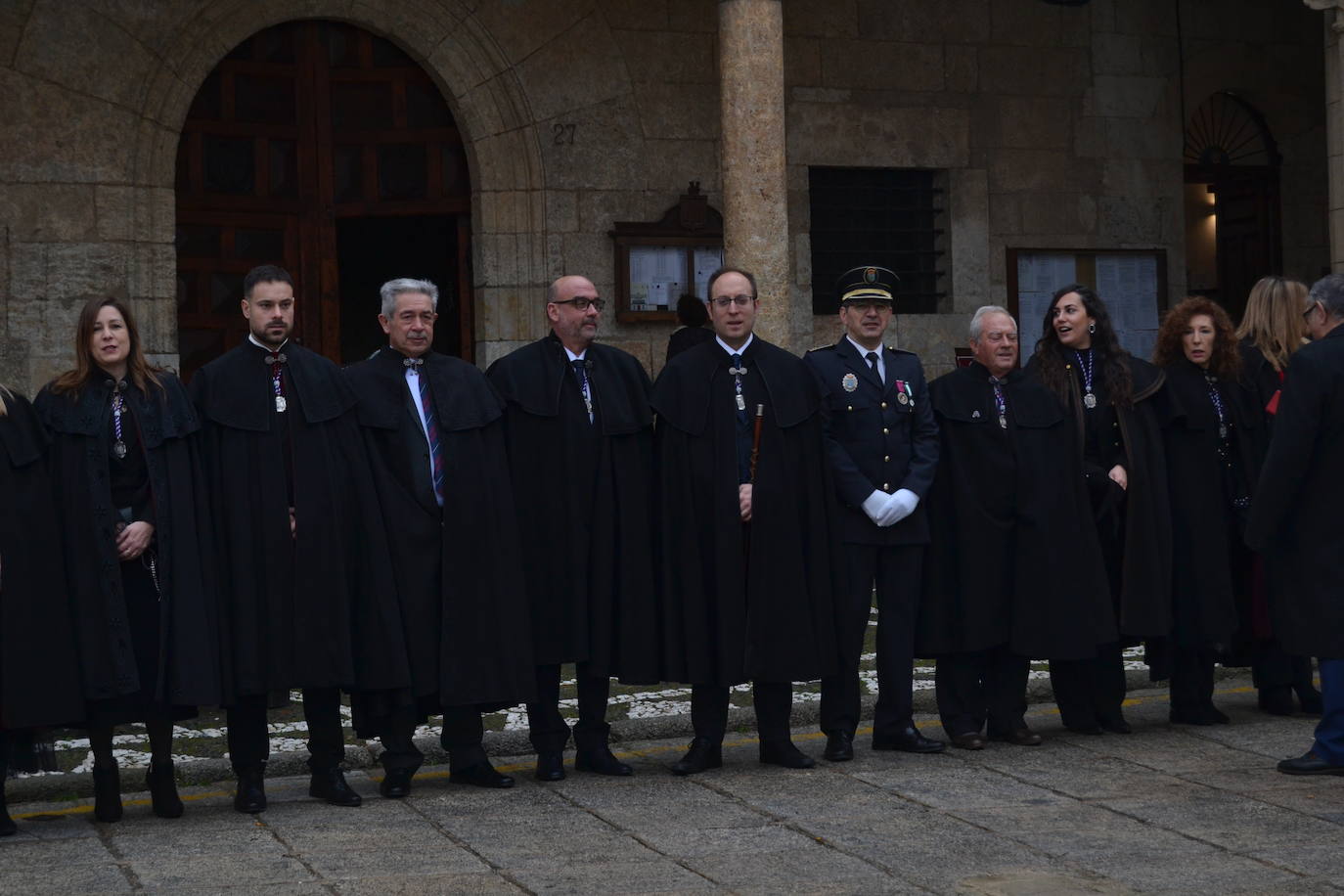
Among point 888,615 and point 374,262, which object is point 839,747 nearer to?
point 888,615

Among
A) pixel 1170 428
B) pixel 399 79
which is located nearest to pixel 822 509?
→ pixel 1170 428

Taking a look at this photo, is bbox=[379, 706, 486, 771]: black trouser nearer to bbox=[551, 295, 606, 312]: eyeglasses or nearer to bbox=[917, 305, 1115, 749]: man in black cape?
bbox=[551, 295, 606, 312]: eyeglasses

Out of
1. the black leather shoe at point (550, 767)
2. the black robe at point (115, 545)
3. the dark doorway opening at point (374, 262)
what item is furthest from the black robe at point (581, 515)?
the dark doorway opening at point (374, 262)

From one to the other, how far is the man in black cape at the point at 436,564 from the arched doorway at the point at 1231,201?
34.9 ft

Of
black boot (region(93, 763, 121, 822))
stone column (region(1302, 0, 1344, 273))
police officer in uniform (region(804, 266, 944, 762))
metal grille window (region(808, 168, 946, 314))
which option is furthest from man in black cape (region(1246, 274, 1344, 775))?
metal grille window (region(808, 168, 946, 314))

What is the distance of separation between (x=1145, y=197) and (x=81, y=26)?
8420 mm

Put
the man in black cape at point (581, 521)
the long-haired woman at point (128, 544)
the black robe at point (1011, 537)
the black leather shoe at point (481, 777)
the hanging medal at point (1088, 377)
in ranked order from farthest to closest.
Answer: the hanging medal at point (1088, 377), the black robe at point (1011, 537), the man in black cape at point (581, 521), the black leather shoe at point (481, 777), the long-haired woman at point (128, 544)

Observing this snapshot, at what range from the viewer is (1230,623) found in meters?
8.10

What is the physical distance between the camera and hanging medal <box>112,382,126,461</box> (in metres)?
6.64

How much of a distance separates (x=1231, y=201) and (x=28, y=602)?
12.7 metres

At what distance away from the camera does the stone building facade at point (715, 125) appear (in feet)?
42.0

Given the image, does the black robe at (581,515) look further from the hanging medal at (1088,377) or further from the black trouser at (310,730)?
the hanging medal at (1088,377)

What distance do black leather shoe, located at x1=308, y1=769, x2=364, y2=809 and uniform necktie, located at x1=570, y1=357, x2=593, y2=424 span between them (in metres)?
1.66

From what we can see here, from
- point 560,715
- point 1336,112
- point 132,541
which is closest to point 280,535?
point 132,541
